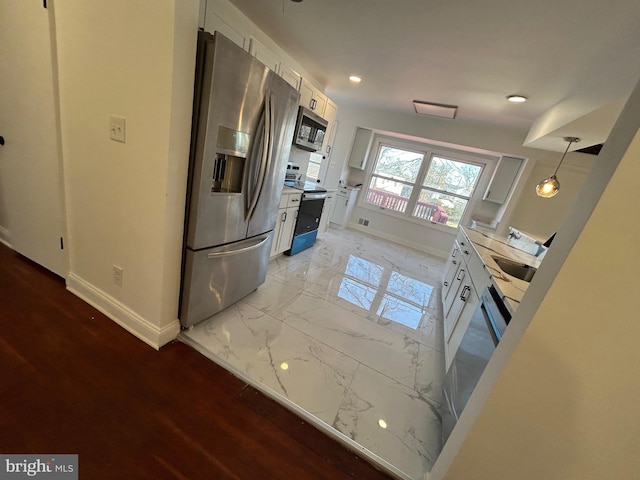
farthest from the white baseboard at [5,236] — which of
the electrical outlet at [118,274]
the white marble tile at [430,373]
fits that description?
the white marble tile at [430,373]

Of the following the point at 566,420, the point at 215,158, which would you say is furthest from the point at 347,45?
the point at 566,420

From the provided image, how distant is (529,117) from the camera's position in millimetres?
3180

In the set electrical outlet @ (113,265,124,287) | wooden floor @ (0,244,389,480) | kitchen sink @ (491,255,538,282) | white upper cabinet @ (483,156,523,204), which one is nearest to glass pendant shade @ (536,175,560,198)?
kitchen sink @ (491,255,538,282)

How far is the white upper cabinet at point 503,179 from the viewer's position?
13.9 feet

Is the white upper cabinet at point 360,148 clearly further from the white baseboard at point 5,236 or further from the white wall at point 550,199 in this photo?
the white baseboard at point 5,236

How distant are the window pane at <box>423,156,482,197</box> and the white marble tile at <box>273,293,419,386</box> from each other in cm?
396

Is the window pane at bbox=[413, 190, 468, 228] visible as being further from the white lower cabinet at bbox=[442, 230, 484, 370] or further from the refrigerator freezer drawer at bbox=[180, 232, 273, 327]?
the refrigerator freezer drawer at bbox=[180, 232, 273, 327]

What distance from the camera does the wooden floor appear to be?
1052mm

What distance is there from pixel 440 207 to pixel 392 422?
4668mm

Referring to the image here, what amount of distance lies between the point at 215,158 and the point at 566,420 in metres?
1.81

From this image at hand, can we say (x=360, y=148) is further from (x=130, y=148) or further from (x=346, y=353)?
(x=130, y=148)

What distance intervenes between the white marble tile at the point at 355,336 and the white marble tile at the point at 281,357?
0.33 feet

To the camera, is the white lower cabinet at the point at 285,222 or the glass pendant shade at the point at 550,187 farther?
the white lower cabinet at the point at 285,222

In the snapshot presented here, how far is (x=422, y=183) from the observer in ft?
17.3
